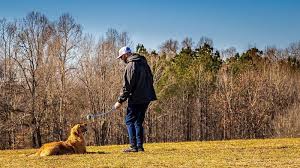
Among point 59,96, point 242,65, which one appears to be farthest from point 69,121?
point 242,65

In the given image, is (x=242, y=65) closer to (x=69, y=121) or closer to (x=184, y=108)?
(x=184, y=108)

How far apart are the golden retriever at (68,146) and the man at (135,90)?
1.40 metres

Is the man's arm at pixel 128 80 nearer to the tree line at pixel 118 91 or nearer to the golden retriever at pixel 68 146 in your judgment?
the golden retriever at pixel 68 146

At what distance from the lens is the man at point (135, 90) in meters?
8.66

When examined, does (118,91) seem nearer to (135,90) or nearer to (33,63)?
(33,63)

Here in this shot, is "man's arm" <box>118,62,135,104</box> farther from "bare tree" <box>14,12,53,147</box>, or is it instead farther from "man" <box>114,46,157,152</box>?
"bare tree" <box>14,12,53,147</box>

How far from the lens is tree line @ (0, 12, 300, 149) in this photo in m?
41.0

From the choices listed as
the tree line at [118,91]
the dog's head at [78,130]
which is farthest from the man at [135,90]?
the tree line at [118,91]

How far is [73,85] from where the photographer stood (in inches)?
1711

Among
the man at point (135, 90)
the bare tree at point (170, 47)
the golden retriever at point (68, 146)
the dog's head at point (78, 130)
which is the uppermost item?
the bare tree at point (170, 47)

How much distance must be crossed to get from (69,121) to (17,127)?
4.44 metres

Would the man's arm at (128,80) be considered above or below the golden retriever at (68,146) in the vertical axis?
above

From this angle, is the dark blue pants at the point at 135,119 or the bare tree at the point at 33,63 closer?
the dark blue pants at the point at 135,119

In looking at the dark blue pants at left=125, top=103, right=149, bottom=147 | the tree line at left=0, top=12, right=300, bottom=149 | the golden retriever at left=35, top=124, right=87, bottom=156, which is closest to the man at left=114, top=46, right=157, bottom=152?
the dark blue pants at left=125, top=103, right=149, bottom=147
